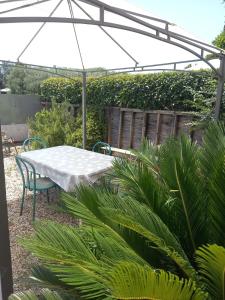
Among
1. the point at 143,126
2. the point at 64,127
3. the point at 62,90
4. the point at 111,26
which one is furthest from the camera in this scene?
the point at 62,90

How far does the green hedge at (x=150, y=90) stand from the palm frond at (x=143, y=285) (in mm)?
4723

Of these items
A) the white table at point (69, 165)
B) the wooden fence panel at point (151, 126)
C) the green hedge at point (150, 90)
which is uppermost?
the green hedge at point (150, 90)

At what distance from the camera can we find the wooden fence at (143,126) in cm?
630

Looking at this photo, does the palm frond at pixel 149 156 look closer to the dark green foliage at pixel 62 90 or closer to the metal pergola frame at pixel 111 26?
the metal pergola frame at pixel 111 26

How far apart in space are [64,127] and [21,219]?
399 cm

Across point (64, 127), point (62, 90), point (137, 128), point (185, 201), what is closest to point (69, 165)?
point (185, 201)

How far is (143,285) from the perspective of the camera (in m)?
0.95

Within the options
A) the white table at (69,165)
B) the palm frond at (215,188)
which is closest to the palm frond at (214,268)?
the palm frond at (215,188)

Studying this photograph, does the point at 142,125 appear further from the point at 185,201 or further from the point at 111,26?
the point at 185,201

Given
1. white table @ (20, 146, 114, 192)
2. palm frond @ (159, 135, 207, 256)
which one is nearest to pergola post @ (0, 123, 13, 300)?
palm frond @ (159, 135, 207, 256)

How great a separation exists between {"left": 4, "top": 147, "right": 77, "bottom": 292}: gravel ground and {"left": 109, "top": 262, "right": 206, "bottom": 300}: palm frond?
1577mm

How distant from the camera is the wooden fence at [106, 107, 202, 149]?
248 inches

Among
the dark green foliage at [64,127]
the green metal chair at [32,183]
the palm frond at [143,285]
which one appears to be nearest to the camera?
the palm frond at [143,285]

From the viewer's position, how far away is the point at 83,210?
151 cm
